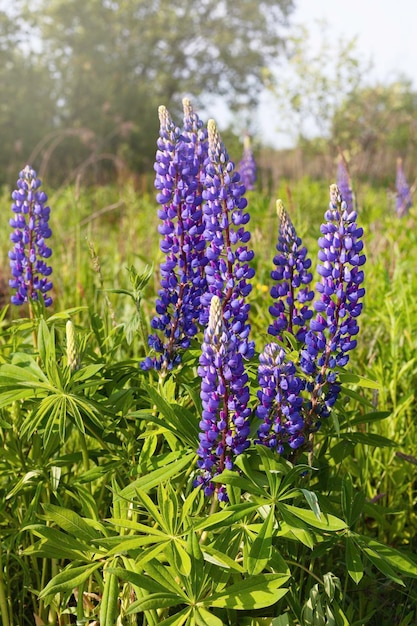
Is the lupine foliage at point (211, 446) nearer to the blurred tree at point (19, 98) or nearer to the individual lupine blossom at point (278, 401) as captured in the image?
the individual lupine blossom at point (278, 401)

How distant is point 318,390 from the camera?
1.61 meters

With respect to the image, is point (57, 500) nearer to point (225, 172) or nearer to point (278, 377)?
point (278, 377)

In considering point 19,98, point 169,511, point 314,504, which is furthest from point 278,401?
point 19,98

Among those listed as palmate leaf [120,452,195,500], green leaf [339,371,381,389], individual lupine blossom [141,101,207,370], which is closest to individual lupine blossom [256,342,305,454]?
green leaf [339,371,381,389]

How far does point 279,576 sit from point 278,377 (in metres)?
0.43

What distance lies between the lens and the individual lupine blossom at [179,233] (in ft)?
5.70

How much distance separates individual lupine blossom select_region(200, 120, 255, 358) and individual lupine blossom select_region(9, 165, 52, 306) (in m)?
0.79

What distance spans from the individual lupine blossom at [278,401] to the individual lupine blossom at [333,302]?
2.4 inches

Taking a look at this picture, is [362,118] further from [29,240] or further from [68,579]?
[68,579]

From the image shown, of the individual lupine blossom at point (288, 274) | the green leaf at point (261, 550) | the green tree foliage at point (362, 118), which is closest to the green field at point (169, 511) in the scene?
the green leaf at point (261, 550)

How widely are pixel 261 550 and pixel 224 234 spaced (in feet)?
2.51

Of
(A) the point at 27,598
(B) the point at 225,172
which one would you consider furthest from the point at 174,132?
(A) the point at 27,598

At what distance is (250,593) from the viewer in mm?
1396

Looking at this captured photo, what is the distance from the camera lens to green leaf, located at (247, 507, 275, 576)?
140 centimetres
